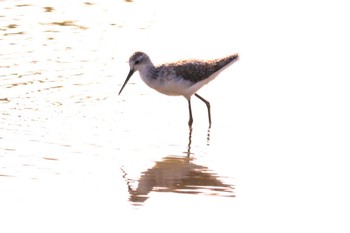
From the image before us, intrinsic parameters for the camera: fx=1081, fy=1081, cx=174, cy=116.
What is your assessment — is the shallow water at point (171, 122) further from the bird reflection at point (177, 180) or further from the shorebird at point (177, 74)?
the shorebird at point (177, 74)

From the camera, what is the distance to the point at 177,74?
1534 centimetres

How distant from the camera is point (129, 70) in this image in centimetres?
1677

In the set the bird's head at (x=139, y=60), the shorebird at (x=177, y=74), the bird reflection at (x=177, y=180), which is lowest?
the bird reflection at (x=177, y=180)

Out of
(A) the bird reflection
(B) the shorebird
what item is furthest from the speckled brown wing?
(A) the bird reflection

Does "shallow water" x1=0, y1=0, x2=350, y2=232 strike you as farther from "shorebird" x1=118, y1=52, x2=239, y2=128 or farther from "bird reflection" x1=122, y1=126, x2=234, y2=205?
"shorebird" x1=118, y1=52, x2=239, y2=128

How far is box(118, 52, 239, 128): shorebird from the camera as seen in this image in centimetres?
1523

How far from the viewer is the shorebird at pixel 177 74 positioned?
15227 millimetres

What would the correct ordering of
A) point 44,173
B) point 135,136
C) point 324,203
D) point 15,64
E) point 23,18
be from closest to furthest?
point 324,203 < point 44,173 < point 135,136 < point 15,64 < point 23,18

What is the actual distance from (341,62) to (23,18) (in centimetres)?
589

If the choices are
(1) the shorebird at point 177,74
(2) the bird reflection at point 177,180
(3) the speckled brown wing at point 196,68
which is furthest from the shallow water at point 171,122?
(3) the speckled brown wing at point 196,68

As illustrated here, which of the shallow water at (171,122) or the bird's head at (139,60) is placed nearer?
the shallow water at (171,122)

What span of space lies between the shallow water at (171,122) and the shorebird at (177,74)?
382 mm

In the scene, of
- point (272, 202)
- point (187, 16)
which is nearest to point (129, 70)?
point (187, 16)

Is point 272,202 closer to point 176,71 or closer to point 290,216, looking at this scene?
point 290,216
